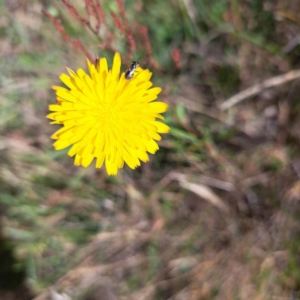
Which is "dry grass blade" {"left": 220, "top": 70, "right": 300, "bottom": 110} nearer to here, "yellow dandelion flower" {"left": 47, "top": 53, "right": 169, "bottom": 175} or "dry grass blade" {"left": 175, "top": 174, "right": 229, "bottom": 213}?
"dry grass blade" {"left": 175, "top": 174, "right": 229, "bottom": 213}

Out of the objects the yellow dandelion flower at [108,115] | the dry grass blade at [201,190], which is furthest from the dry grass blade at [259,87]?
the yellow dandelion flower at [108,115]

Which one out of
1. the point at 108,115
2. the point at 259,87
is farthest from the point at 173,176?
the point at 108,115

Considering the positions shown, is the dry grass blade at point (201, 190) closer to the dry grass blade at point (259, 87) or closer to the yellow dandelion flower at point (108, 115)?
the dry grass blade at point (259, 87)

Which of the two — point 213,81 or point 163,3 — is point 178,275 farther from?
point 163,3

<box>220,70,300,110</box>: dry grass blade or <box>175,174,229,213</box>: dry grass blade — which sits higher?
<box>220,70,300,110</box>: dry grass blade

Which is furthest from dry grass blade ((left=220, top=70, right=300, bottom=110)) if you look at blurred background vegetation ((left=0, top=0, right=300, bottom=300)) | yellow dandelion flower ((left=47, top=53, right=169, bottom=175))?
yellow dandelion flower ((left=47, top=53, right=169, bottom=175))

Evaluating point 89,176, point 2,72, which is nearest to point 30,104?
point 2,72

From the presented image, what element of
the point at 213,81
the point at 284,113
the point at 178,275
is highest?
the point at 213,81
